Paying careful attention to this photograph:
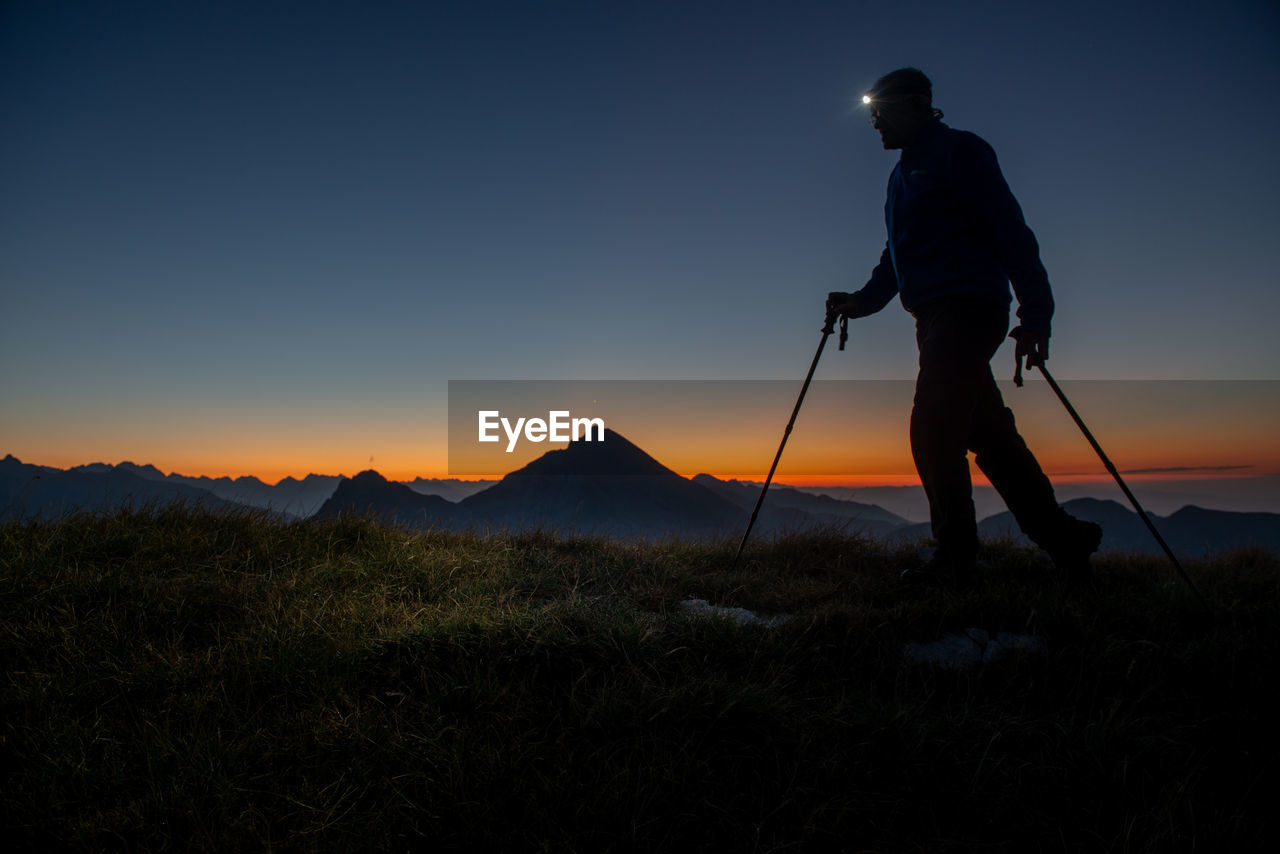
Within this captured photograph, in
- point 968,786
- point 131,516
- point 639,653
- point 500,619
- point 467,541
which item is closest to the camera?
point 968,786

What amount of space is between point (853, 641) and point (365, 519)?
3875 millimetres

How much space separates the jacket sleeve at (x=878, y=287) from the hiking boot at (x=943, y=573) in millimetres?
2094

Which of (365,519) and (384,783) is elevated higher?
(365,519)

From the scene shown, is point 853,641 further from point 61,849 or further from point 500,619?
point 61,849

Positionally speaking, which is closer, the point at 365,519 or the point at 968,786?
the point at 968,786

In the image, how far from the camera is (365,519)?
4.85 meters

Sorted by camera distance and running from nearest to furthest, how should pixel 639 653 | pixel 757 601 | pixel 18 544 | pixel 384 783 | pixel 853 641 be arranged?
pixel 384 783 < pixel 639 653 < pixel 853 641 < pixel 18 544 < pixel 757 601

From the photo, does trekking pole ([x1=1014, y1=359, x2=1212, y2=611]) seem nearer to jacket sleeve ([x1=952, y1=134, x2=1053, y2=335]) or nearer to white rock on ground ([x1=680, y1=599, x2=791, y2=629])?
jacket sleeve ([x1=952, y1=134, x2=1053, y2=335])

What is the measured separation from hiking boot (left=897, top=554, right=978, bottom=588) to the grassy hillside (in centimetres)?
Answer: 18

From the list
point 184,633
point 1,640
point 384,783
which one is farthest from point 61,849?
point 1,640

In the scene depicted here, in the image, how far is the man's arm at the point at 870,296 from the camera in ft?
15.9

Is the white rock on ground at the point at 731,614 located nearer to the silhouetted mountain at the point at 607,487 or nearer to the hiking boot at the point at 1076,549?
the hiking boot at the point at 1076,549

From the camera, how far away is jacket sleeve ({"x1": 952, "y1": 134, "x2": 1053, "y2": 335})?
3912mm

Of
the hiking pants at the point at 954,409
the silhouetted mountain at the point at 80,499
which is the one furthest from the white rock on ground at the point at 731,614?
the silhouetted mountain at the point at 80,499
